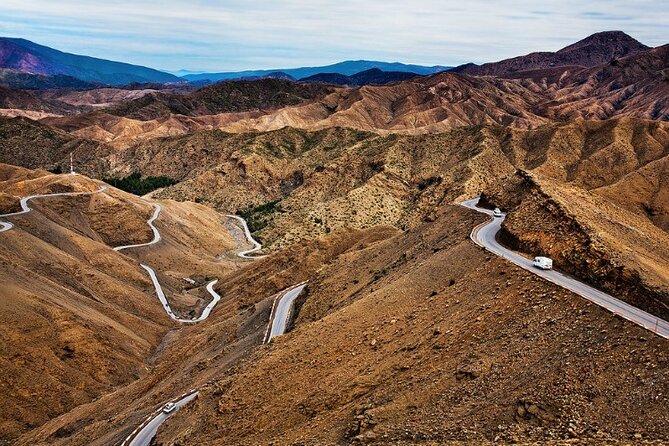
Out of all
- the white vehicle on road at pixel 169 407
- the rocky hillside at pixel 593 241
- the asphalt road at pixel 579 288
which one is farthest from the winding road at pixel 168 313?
the rocky hillside at pixel 593 241

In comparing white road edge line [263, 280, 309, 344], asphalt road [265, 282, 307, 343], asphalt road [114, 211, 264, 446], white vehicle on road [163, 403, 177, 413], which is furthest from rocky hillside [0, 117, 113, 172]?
white vehicle on road [163, 403, 177, 413]

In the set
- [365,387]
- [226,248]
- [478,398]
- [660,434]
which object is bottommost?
[226,248]

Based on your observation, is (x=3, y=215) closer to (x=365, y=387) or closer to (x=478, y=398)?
(x=365, y=387)

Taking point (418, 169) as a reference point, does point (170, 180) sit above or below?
below

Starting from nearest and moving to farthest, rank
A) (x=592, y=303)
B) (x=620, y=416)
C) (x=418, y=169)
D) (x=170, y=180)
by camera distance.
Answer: (x=620, y=416), (x=592, y=303), (x=418, y=169), (x=170, y=180)

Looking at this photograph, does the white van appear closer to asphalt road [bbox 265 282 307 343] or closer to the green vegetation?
asphalt road [bbox 265 282 307 343]

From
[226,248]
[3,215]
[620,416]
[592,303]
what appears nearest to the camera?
[620,416]

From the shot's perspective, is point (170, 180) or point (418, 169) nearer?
point (418, 169)

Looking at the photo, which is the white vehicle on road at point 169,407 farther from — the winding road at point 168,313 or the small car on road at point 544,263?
the small car on road at point 544,263

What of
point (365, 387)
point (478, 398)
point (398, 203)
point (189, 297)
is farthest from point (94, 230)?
point (478, 398)
